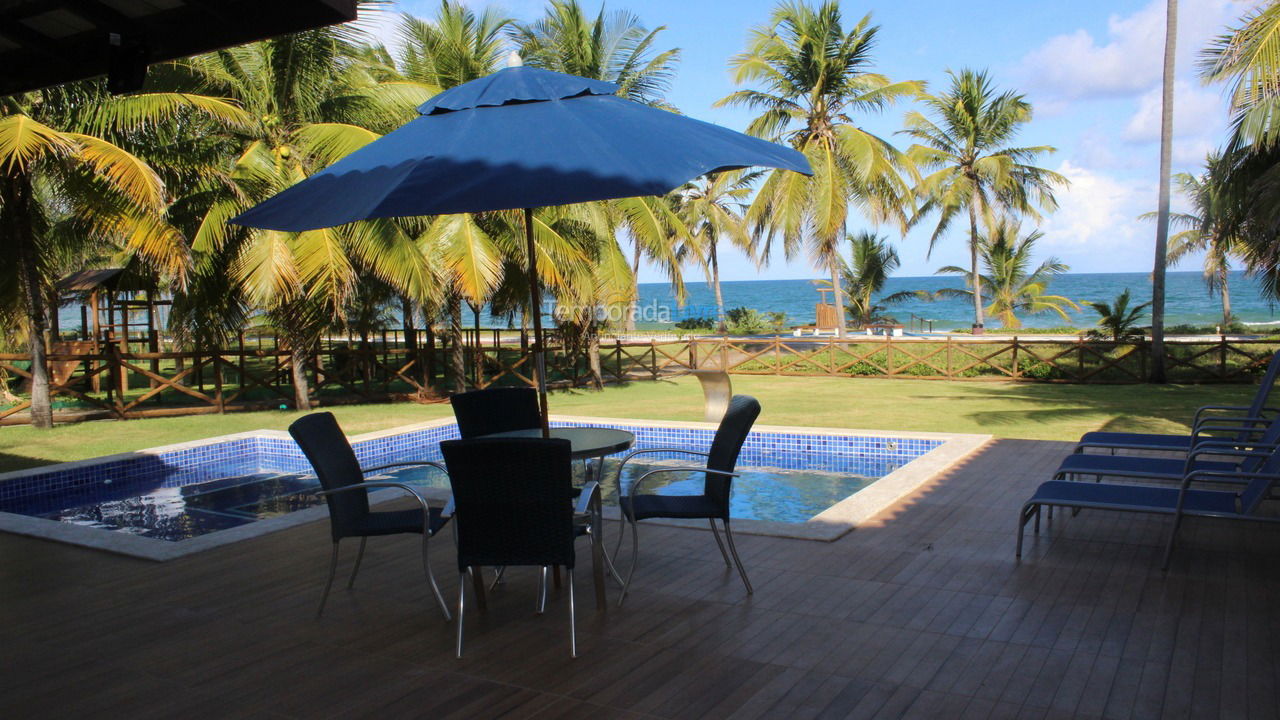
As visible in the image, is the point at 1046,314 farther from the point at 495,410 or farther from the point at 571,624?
the point at 571,624

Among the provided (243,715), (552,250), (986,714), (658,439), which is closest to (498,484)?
(243,715)

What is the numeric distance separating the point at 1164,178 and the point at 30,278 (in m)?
17.5

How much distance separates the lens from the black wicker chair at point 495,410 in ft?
15.9

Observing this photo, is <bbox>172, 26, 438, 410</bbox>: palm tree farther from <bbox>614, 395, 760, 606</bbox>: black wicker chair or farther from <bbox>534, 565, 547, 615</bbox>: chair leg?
<bbox>534, 565, 547, 615</bbox>: chair leg

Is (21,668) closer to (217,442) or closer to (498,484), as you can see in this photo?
(498,484)

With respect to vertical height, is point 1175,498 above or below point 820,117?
below

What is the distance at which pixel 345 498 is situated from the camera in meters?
3.94

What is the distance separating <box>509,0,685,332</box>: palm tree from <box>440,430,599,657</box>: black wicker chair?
1166 cm

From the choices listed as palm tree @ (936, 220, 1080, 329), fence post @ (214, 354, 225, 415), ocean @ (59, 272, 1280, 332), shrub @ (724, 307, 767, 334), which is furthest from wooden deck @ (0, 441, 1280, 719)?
shrub @ (724, 307, 767, 334)

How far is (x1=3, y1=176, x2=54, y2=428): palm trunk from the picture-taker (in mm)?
10891

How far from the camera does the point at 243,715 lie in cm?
285

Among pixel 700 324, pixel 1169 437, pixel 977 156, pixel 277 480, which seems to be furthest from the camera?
pixel 700 324

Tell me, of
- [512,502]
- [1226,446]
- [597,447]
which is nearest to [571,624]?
[512,502]

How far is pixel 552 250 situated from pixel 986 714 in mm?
11445
